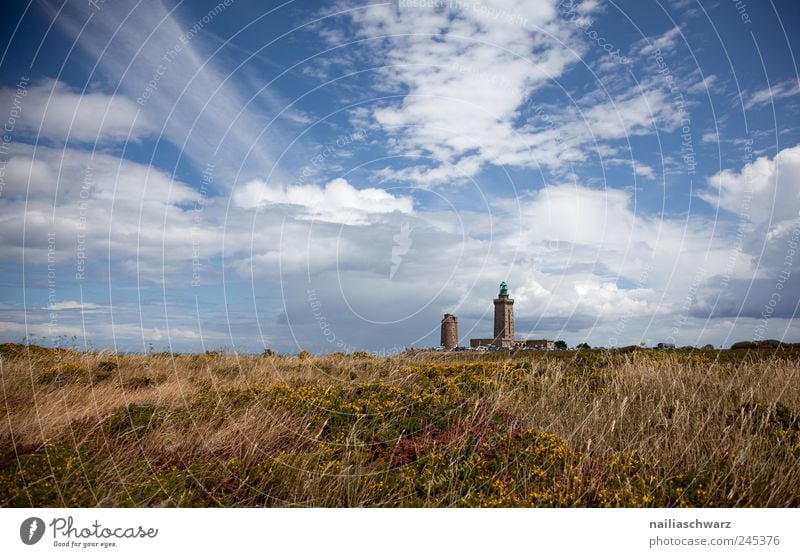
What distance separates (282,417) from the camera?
27.0ft

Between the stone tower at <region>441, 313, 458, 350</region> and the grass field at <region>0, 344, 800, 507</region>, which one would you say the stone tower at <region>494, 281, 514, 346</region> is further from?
the grass field at <region>0, 344, 800, 507</region>
